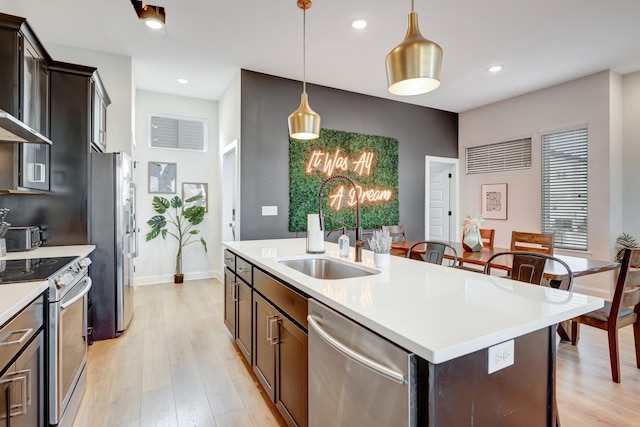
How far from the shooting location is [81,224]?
3.00 metres

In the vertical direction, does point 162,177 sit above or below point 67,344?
above

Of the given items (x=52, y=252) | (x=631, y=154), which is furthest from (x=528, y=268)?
(x=52, y=252)

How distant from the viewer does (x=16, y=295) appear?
1.42 meters

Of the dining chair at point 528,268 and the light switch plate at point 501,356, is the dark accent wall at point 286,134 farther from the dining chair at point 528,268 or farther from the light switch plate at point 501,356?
the light switch plate at point 501,356

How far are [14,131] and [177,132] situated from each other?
353 centimetres

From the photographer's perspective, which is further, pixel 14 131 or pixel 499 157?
pixel 499 157

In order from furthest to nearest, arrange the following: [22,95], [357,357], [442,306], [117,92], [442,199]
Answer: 1. [442,199]
2. [117,92]
3. [22,95]
4. [442,306]
5. [357,357]

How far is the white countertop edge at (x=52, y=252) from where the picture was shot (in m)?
2.39

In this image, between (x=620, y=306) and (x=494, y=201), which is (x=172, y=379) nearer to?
(x=620, y=306)

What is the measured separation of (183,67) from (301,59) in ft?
5.16

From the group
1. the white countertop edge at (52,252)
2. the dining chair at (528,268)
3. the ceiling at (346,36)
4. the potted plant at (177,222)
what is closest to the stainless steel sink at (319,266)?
the dining chair at (528,268)

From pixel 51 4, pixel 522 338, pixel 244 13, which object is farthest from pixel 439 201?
pixel 51 4

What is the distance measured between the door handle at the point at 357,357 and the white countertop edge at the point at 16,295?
115cm

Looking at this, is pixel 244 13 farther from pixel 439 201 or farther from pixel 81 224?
pixel 439 201
